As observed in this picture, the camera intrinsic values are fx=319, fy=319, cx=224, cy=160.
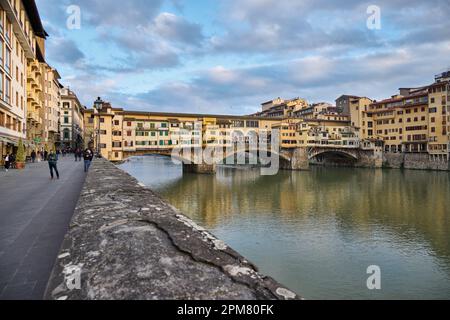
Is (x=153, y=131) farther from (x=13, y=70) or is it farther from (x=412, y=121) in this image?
(x=412, y=121)

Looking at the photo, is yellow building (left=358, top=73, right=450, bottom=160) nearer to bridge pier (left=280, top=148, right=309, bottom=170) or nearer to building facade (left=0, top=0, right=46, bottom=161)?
bridge pier (left=280, top=148, right=309, bottom=170)

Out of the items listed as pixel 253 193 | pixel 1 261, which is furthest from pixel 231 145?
pixel 1 261

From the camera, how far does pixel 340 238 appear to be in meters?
18.2

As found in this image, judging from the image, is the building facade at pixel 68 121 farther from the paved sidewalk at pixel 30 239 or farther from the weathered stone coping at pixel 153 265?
the weathered stone coping at pixel 153 265

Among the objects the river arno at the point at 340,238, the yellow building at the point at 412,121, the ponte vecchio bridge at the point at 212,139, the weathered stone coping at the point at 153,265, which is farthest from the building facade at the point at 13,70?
the yellow building at the point at 412,121

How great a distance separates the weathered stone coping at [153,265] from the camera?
92.4 inches

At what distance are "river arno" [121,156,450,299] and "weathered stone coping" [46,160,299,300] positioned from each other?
29.4ft

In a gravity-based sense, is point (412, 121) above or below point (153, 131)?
above

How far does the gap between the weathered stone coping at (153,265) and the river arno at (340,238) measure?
8.96 meters

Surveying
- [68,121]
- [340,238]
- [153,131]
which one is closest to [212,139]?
[153,131]

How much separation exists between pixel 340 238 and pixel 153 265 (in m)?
17.5

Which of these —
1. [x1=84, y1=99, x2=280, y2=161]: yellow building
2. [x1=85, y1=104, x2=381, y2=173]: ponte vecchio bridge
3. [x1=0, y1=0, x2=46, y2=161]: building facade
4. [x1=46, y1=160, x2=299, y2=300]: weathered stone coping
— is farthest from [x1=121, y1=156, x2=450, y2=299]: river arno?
[x1=84, y1=99, x2=280, y2=161]: yellow building

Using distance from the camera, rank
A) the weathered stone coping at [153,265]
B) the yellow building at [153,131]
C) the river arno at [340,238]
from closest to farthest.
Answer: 1. the weathered stone coping at [153,265]
2. the river arno at [340,238]
3. the yellow building at [153,131]

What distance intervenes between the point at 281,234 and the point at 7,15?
94.1ft
